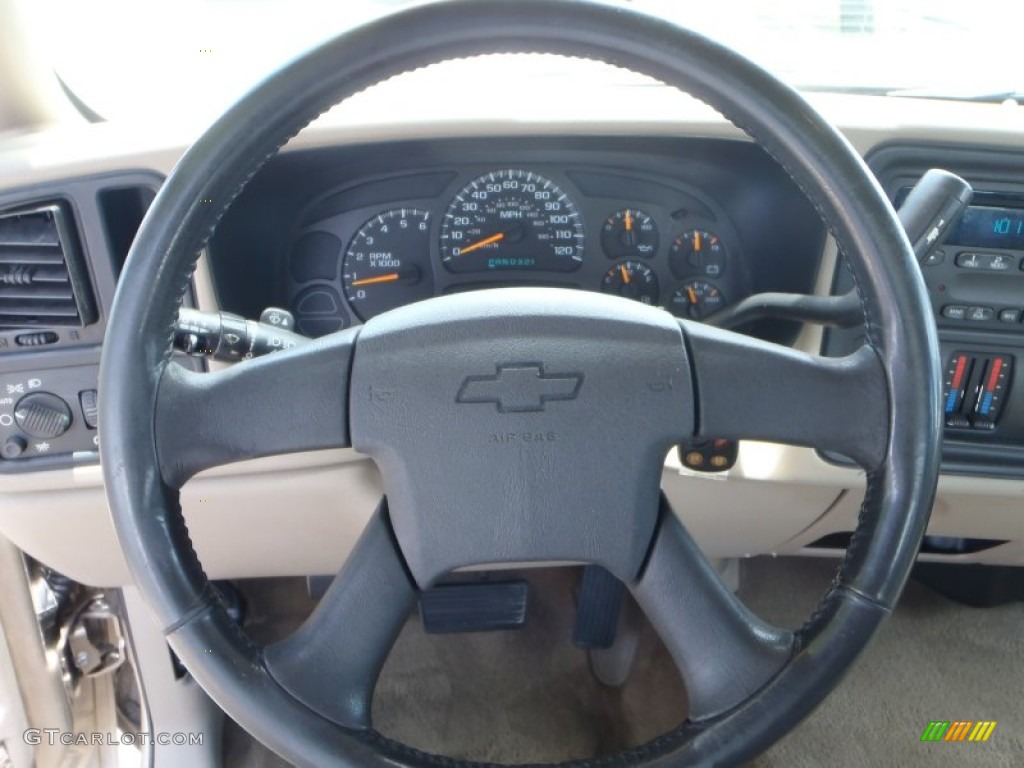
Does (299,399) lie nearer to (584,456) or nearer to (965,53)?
(584,456)

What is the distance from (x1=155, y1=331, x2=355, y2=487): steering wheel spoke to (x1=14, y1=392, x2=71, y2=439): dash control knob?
0.53 metres

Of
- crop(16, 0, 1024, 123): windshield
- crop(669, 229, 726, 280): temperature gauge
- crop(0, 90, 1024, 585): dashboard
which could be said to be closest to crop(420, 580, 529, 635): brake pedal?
crop(0, 90, 1024, 585): dashboard

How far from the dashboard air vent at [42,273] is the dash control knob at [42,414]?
0.29ft

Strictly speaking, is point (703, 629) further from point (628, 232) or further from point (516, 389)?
point (628, 232)

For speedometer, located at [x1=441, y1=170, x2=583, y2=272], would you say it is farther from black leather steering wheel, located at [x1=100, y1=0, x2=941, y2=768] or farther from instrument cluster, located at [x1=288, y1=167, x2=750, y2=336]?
black leather steering wheel, located at [x1=100, y1=0, x2=941, y2=768]

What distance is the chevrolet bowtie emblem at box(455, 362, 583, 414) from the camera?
0.73 metres

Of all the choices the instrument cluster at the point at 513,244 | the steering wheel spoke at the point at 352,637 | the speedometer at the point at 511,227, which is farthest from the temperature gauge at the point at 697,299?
the steering wheel spoke at the point at 352,637

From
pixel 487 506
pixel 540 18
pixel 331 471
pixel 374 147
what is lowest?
pixel 331 471

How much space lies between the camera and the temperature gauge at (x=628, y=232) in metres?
1.23

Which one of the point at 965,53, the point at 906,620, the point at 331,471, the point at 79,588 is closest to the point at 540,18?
the point at 331,471

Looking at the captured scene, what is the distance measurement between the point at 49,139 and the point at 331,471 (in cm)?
51

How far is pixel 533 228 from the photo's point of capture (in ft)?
3.98

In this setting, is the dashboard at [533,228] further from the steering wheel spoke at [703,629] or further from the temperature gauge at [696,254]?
the steering wheel spoke at [703,629]

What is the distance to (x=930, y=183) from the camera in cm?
86
